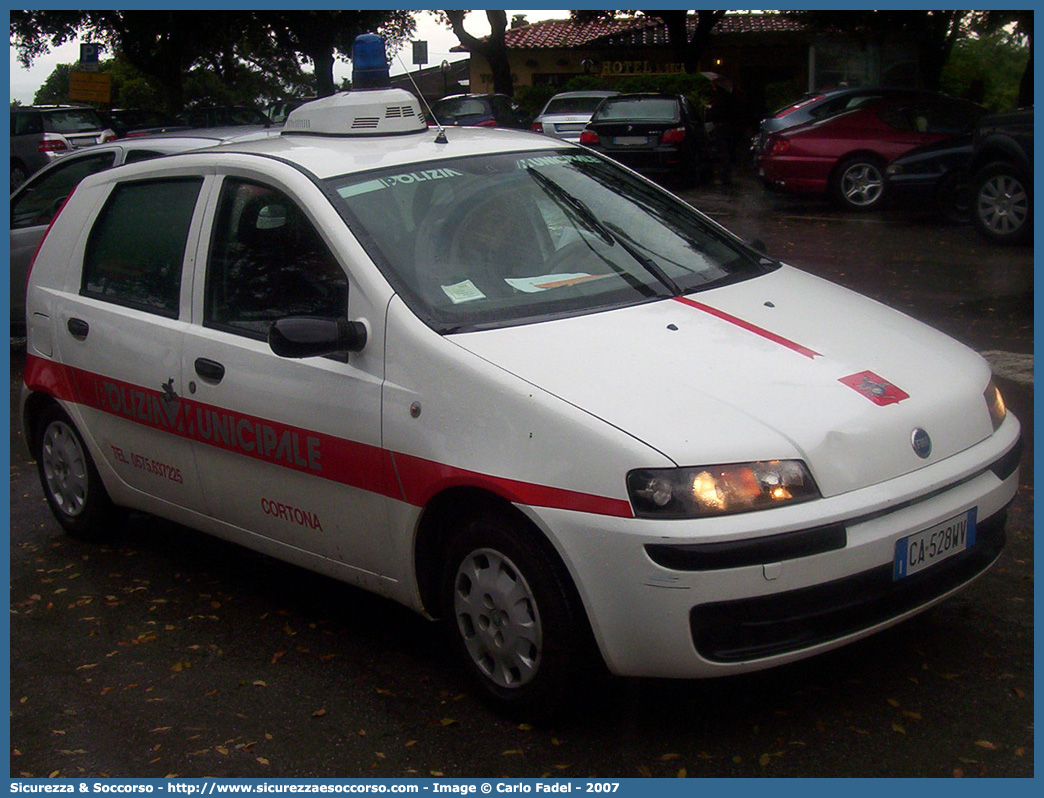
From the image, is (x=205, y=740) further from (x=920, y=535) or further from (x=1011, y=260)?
(x=1011, y=260)

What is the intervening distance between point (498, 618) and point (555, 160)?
6.67ft

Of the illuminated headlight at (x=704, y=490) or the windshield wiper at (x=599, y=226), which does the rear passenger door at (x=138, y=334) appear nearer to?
the windshield wiper at (x=599, y=226)

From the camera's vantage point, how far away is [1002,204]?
12977mm

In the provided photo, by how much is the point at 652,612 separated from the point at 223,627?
208 cm

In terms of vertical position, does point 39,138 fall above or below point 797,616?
above

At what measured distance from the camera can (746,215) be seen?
17.6m

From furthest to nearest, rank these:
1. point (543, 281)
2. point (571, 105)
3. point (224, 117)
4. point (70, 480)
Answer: point (224, 117)
point (571, 105)
point (70, 480)
point (543, 281)

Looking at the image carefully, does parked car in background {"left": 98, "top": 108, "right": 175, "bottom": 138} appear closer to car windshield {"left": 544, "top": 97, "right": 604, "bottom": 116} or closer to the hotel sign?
car windshield {"left": 544, "top": 97, "right": 604, "bottom": 116}

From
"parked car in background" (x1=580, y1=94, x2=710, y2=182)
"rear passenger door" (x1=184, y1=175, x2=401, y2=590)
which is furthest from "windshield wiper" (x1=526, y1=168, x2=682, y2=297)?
"parked car in background" (x1=580, y1=94, x2=710, y2=182)

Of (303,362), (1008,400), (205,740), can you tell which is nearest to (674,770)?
(205,740)

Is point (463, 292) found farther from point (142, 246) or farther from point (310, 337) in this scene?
point (142, 246)

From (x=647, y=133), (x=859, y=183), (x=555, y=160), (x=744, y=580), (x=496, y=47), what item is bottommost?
(x=744, y=580)

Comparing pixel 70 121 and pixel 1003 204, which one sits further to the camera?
pixel 70 121

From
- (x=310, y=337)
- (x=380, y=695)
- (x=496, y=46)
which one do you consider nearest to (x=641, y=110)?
(x=310, y=337)
